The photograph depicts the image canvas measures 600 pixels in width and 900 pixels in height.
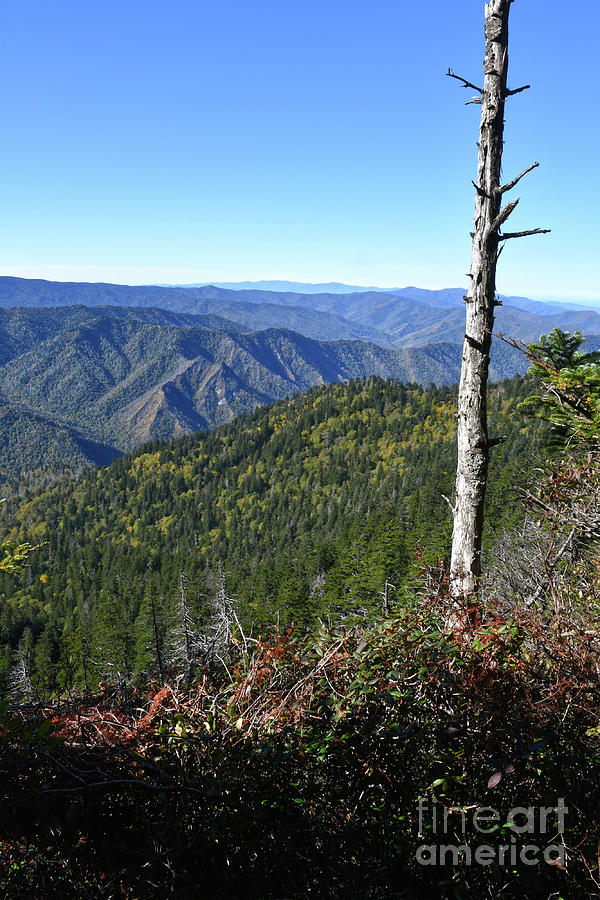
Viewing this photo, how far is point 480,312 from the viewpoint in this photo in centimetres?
650

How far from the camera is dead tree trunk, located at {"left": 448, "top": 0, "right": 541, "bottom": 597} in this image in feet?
19.9

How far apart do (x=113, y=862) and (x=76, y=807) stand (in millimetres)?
518

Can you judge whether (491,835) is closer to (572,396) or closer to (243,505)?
(572,396)

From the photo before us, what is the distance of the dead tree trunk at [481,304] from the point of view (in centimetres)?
606

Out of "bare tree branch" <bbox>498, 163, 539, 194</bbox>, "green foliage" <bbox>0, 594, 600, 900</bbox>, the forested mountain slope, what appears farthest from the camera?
the forested mountain slope

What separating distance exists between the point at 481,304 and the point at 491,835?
5.55m

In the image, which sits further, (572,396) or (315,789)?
(572,396)

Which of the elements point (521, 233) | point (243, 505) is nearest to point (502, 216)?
point (521, 233)

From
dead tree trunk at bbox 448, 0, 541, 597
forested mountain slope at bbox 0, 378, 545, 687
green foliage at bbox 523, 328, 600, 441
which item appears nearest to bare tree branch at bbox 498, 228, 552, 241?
dead tree trunk at bbox 448, 0, 541, 597

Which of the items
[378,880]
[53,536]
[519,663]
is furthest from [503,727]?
[53,536]

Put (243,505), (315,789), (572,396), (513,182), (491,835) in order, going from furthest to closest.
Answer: (243,505) → (572,396) → (513,182) → (315,789) → (491,835)

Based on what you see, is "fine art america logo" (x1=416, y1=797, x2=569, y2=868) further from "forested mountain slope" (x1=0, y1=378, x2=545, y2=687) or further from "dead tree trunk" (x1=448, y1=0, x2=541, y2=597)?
"forested mountain slope" (x1=0, y1=378, x2=545, y2=687)

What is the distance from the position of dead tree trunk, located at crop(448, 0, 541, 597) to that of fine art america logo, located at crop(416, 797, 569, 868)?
2.22m

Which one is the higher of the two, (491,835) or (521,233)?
(521,233)
